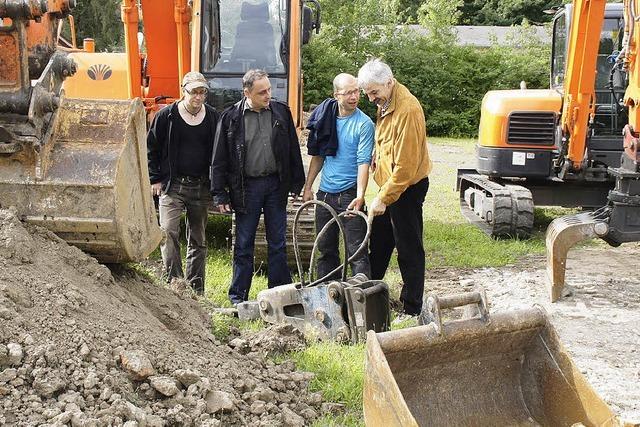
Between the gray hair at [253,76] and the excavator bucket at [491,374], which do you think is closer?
the excavator bucket at [491,374]

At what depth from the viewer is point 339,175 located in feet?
20.2

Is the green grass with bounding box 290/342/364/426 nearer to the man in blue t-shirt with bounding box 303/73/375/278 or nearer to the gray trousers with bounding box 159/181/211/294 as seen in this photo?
the man in blue t-shirt with bounding box 303/73/375/278

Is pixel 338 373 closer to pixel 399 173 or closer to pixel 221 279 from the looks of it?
pixel 399 173

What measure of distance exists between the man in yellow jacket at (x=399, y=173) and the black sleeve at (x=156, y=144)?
1.47 m

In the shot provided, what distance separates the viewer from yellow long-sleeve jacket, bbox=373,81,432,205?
5570 millimetres

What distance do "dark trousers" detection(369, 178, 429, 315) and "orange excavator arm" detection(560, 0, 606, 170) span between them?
129 inches

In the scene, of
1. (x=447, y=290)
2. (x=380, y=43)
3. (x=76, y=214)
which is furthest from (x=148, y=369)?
(x=380, y=43)

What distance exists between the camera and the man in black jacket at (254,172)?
6008mm

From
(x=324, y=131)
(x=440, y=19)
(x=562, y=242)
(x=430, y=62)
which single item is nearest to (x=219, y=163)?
(x=324, y=131)

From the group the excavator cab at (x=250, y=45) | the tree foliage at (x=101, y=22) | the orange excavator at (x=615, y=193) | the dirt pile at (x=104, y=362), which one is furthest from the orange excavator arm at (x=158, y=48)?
the tree foliage at (x=101, y=22)

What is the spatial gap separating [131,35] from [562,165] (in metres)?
4.64

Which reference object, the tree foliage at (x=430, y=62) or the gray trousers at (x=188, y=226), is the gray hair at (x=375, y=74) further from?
the tree foliage at (x=430, y=62)

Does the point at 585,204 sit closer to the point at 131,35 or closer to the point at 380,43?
the point at 131,35

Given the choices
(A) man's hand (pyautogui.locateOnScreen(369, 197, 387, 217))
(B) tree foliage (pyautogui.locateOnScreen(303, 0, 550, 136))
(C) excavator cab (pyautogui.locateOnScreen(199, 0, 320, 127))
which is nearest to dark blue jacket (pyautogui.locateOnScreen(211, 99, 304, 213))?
(A) man's hand (pyautogui.locateOnScreen(369, 197, 387, 217))
